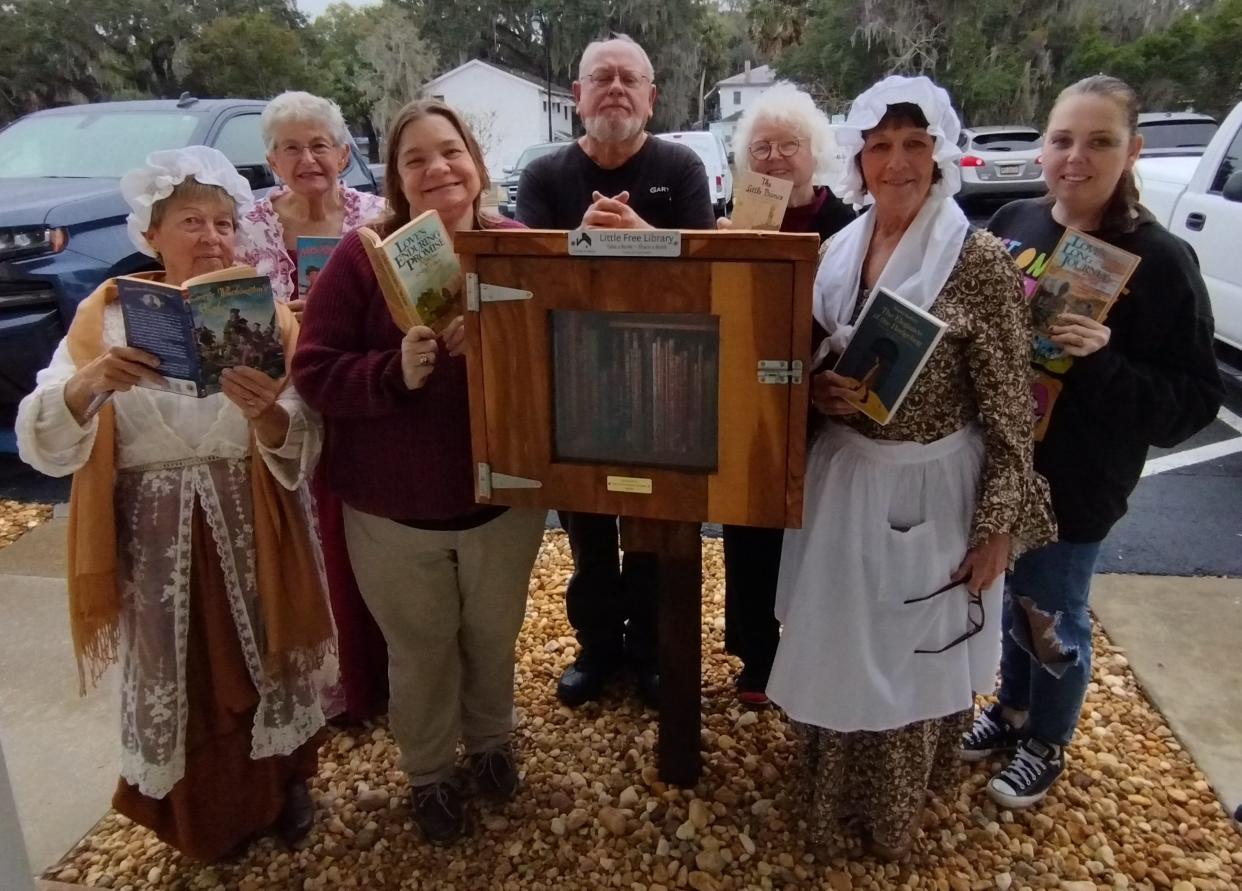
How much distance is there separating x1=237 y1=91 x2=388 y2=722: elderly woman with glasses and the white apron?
4.43 ft

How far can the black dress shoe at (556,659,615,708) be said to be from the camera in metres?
2.97

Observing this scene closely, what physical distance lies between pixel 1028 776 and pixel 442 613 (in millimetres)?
1723

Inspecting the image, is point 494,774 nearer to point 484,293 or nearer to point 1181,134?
point 484,293

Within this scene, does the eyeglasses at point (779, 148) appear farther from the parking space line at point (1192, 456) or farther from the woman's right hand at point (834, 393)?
the parking space line at point (1192, 456)

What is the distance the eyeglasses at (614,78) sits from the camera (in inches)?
107

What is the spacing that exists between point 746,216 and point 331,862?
1994 mm

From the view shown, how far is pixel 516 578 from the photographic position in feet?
7.47

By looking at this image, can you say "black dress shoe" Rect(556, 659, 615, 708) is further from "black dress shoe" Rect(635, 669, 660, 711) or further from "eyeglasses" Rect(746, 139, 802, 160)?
"eyeglasses" Rect(746, 139, 802, 160)

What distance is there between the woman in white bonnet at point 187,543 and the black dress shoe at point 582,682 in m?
0.91

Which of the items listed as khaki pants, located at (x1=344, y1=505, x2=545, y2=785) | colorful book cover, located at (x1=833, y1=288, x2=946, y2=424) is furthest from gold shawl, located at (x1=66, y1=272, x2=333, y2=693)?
colorful book cover, located at (x1=833, y1=288, x2=946, y2=424)

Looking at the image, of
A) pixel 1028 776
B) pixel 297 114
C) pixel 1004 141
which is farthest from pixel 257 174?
pixel 1004 141


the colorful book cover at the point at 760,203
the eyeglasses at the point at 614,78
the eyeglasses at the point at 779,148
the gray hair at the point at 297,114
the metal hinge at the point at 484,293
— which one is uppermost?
the eyeglasses at the point at 614,78

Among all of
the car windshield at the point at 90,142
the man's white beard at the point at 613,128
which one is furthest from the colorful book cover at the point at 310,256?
the car windshield at the point at 90,142

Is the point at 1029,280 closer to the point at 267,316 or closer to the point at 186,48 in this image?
the point at 267,316
